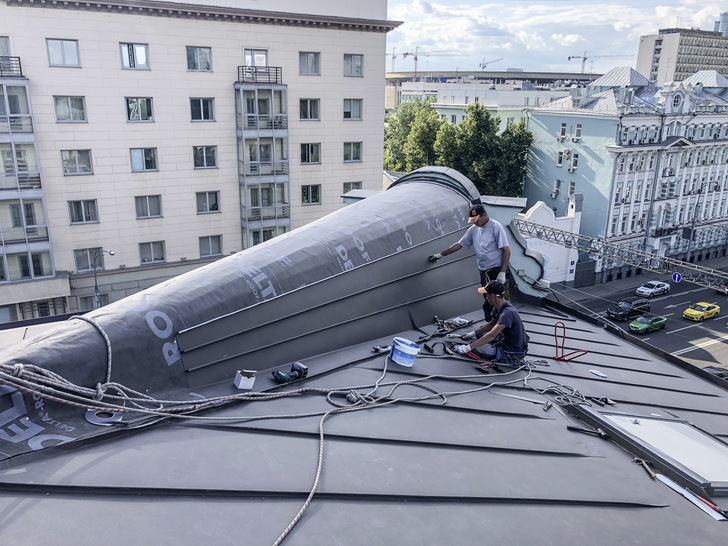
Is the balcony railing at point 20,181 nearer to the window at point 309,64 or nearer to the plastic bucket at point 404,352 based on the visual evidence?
the window at point 309,64

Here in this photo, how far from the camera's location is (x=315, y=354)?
831 cm

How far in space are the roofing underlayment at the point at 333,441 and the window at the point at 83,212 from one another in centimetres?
2233

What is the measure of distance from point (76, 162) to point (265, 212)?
9861 mm

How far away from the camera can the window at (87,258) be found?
27891 millimetres

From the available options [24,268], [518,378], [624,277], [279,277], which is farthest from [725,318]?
[24,268]

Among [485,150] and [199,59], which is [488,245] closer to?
[199,59]

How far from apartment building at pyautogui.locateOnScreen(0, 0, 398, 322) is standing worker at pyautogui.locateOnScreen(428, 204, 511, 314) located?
18.3 metres

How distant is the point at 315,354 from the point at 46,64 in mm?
23870

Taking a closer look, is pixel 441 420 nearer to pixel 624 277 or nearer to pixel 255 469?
pixel 255 469

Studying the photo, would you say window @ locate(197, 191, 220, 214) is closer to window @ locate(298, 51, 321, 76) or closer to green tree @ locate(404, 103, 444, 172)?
window @ locate(298, 51, 321, 76)

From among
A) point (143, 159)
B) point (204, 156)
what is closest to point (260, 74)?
point (204, 156)

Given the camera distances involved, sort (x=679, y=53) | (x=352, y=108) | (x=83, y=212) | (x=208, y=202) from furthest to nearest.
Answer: (x=679, y=53) < (x=352, y=108) < (x=208, y=202) < (x=83, y=212)

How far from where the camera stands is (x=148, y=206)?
1133 inches

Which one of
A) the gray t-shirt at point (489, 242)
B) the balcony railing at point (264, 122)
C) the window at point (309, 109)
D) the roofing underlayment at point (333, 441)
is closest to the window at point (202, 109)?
the balcony railing at point (264, 122)
